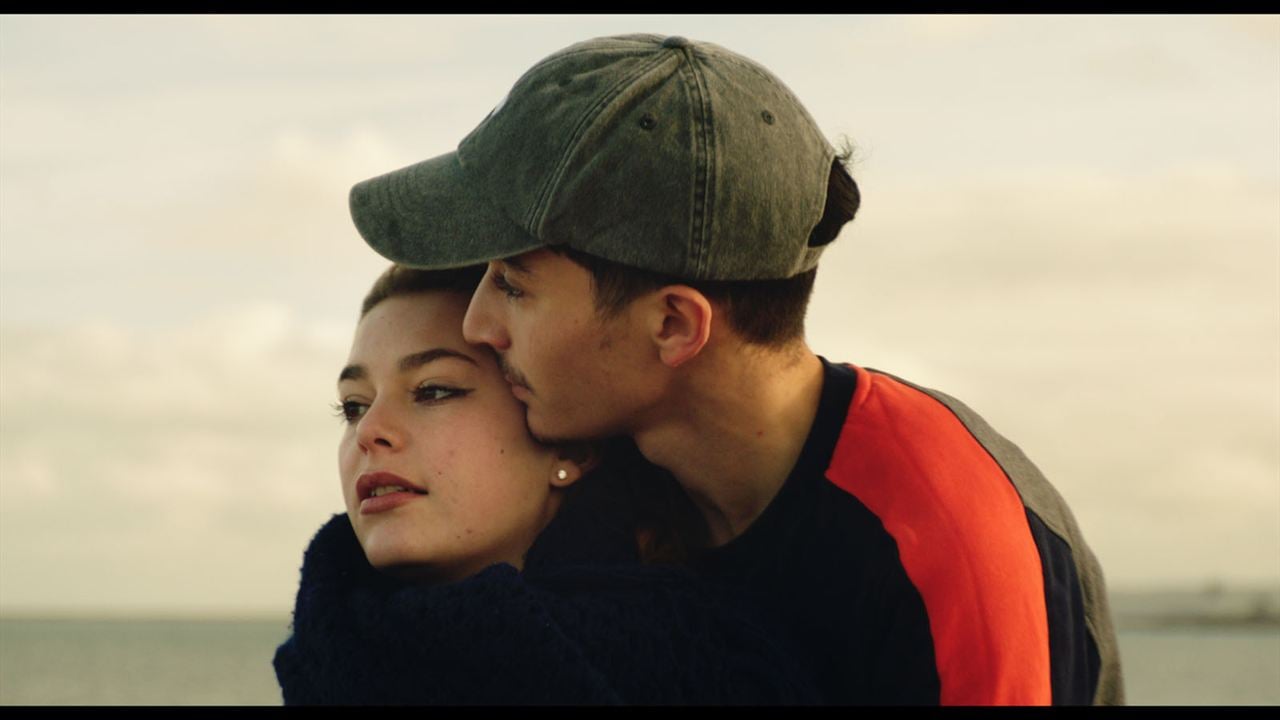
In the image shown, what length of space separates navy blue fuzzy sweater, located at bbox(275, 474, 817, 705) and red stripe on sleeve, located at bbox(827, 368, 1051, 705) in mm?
308

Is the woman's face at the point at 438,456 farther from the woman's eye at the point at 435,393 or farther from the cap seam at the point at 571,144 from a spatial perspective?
the cap seam at the point at 571,144

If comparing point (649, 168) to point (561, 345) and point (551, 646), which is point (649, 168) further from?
point (551, 646)

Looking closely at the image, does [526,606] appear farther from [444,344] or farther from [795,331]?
[795,331]

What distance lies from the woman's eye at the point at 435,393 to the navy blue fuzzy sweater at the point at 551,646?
1.38 ft

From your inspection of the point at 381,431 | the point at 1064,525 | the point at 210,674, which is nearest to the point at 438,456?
the point at 381,431

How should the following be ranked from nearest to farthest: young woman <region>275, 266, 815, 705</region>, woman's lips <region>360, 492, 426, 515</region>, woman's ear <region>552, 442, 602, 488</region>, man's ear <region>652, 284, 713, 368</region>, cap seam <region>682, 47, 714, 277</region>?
young woman <region>275, 266, 815, 705</region> < cap seam <region>682, 47, 714, 277</region> < man's ear <region>652, 284, 713, 368</region> < woman's lips <region>360, 492, 426, 515</region> < woman's ear <region>552, 442, 602, 488</region>

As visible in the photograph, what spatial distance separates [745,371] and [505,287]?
526 mm

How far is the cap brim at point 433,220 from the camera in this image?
2.81 m

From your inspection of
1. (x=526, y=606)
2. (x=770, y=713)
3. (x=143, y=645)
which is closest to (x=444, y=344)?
(x=526, y=606)

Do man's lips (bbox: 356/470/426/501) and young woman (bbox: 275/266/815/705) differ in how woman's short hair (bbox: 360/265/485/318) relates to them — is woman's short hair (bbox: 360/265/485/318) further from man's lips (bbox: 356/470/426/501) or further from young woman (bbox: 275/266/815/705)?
man's lips (bbox: 356/470/426/501)

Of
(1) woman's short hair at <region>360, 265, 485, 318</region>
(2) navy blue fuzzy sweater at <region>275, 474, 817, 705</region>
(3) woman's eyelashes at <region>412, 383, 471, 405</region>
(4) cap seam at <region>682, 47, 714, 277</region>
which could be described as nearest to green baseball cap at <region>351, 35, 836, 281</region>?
(4) cap seam at <region>682, 47, 714, 277</region>

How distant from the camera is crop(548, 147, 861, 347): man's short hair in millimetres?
2773

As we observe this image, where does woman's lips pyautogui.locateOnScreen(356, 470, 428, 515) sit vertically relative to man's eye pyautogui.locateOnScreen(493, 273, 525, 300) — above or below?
below

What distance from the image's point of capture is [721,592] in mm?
2697
